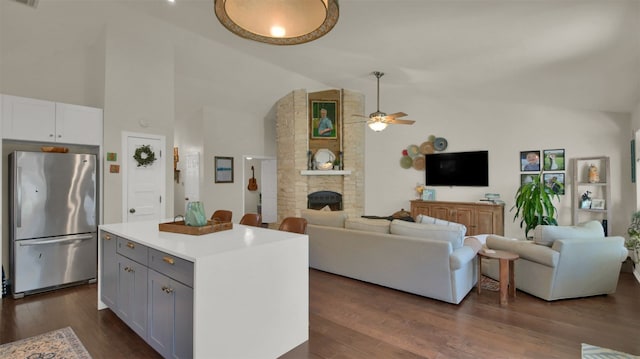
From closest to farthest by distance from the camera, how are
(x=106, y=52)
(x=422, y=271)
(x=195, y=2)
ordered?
(x=422, y=271)
(x=195, y=2)
(x=106, y=52)

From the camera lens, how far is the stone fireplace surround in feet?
22.8

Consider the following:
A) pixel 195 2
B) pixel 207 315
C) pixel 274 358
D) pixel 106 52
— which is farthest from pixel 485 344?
pixel 106 52

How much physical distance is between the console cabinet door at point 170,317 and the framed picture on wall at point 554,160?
6.01 m

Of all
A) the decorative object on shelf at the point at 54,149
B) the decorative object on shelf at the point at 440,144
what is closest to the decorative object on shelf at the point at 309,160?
the decorative object on shelf at the point at 440,144

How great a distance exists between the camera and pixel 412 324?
2707 mm

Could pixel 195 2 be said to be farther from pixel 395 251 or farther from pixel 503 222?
pixel 503 222

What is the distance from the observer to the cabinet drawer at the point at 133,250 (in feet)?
7.19

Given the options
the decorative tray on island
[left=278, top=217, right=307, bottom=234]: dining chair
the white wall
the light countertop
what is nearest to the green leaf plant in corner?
the white wall

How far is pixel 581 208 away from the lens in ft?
15.9

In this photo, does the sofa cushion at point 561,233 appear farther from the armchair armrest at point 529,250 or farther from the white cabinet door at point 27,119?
the white cabinet door at point 27,119

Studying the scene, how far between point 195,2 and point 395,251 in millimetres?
3808

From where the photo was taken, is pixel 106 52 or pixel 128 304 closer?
pixel 128 304

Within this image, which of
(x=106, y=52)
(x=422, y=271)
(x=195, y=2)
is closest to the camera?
(x=422, y=271)

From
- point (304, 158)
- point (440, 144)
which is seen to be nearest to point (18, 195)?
point (304, 158)
